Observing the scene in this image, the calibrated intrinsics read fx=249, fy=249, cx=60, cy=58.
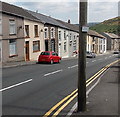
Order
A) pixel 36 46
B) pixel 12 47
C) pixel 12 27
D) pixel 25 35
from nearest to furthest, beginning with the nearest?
pixel 12 27
pixel 12 47
pixel 25 35
pixel 36 46

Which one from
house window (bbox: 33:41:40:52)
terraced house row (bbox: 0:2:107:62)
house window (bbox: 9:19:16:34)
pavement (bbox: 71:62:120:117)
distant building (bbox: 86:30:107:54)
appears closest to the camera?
pavement (bbox: 71:62:120:117)

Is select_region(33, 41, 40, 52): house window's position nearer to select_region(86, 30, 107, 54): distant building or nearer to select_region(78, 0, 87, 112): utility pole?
select_region(78, 0, 87, 112): utility pole

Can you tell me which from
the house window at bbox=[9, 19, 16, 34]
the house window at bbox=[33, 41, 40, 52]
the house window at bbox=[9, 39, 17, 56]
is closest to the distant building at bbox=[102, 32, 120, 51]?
the house window at bbox=[33, 41, 40, 52]

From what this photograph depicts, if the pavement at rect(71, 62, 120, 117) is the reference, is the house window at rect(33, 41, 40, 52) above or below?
above

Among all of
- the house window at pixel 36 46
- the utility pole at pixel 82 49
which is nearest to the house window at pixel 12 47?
the house window at pixel 36 46

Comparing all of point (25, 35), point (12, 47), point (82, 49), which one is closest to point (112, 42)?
point (25, 35)

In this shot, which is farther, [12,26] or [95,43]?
[95,43]

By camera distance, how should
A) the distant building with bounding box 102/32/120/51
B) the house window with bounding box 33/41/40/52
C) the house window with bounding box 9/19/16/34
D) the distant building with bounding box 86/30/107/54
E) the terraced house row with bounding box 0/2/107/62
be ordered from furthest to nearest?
the distant building with bounding box 102/32/120/51 < the distant building with bounding box 86/30/107/54 < the house window with bounding box 33/41/40/52 < the house window with bounding box 9/19/16/34 < the terraced house row with bounding box 0/2/107/62

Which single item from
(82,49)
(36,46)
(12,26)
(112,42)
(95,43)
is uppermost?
(12,26)

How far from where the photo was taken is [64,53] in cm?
4925

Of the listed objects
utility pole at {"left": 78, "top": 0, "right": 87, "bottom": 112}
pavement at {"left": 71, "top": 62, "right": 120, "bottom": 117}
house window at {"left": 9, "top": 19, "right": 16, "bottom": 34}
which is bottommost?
pavement at {"left": 71, "top": 62, "right": 120, "bottom": 117}

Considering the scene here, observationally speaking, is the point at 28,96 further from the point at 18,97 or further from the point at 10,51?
the point at 10,51

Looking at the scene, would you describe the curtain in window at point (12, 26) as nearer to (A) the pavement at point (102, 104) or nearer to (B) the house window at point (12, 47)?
(B) the house window at point (12, 47)

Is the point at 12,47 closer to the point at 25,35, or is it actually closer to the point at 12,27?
the point at 12,27
